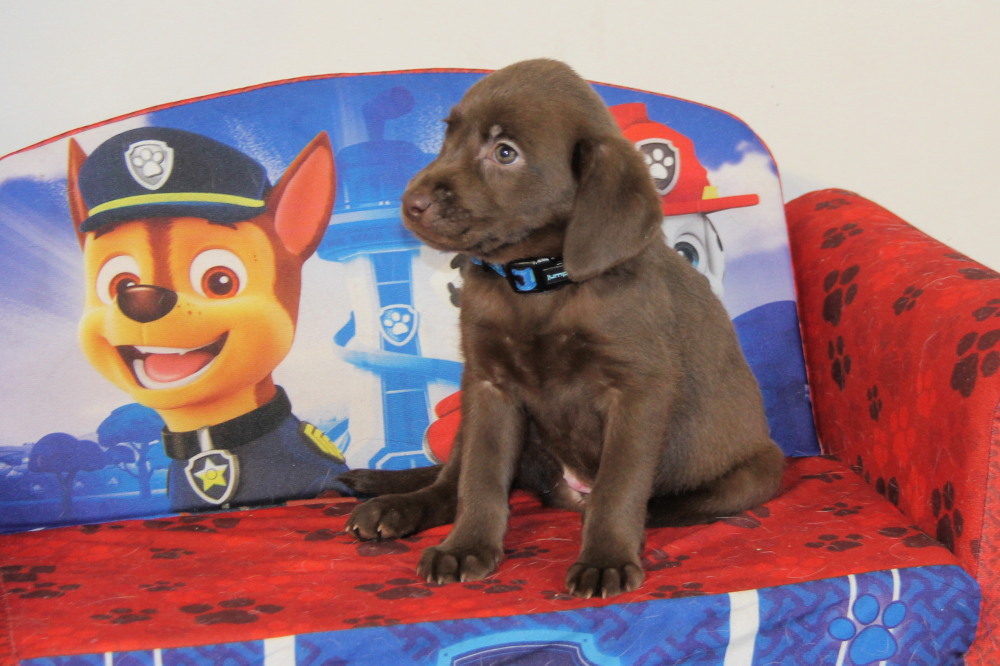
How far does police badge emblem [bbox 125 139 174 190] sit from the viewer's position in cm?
242

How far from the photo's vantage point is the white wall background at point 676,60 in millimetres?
2816

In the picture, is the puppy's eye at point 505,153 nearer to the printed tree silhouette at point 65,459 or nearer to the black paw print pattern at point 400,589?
the black paw print pattern at point 400,589

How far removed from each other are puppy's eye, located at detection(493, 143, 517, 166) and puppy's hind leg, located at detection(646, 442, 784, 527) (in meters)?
0.81

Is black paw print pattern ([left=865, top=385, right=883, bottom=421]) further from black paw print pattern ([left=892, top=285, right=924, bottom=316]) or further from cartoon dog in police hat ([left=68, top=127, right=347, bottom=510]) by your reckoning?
cartoon dog in police hat ([left=68, top=127, right=347, bottom=510])

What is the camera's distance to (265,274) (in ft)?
8.03

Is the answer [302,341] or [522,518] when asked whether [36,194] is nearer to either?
[302,341]

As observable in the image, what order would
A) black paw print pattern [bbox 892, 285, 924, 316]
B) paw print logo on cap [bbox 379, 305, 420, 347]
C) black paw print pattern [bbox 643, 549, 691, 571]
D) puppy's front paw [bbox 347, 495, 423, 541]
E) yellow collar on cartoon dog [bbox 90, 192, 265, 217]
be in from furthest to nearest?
paw print logo on cap [bbox 379, 305, 420, 347] → yellow collar on cartoon dog [bbox 90, 192, 265, 217] → black paw print pattern [bbox 892, 285, 924, 316] → puppy's front paw [bbox 347, 495, 423, 541] → black paw print pattern [bbox 643, 549, 691, 571]

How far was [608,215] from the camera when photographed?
5.80 feet

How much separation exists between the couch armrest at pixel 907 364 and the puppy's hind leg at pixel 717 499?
0.32 meters

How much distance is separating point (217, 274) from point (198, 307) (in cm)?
9

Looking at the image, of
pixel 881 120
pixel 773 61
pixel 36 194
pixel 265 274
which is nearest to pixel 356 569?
pixel 265 274

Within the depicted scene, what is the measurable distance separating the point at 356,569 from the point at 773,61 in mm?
2218

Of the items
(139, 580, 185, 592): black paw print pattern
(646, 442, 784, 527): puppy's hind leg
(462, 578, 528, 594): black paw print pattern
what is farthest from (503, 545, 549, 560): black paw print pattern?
(139, 580, 185, 592): black paw print pattern

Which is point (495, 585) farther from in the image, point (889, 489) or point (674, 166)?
point (674, 166)
